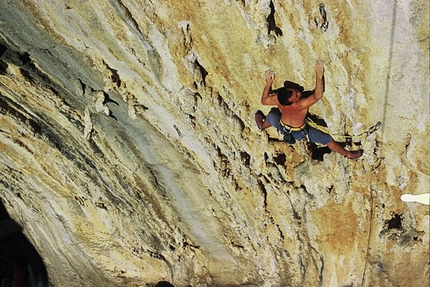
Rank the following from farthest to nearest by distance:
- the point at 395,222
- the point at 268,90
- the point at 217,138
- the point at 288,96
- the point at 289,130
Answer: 1. the point at 395,222
2. the point at 217,138
3. the point at 289,130
4. the point at 268,90
5. the point at 288,96

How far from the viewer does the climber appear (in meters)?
5.20

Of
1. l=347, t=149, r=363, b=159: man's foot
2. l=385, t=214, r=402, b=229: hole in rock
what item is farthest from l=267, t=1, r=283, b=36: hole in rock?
l=385, t=214, r=402, b=229: hole in rock

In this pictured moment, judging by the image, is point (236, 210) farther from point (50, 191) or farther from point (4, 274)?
point (4, 274)

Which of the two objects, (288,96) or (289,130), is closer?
(288,96)

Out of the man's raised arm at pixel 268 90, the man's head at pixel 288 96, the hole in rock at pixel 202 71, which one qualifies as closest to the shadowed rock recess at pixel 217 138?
the hole in rock at pixel 202 71

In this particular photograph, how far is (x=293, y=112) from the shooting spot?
534 centimetres

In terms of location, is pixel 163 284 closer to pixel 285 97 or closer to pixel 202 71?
pixel 202 71

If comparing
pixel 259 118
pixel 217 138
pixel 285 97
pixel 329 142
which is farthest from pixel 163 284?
pixel 285 97

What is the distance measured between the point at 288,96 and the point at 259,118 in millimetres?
796

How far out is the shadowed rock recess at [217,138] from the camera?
16.6 ft

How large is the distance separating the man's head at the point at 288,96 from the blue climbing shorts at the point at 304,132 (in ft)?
1.65

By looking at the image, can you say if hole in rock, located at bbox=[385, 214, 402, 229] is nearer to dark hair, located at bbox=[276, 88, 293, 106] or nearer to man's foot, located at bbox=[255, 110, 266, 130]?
man's foot, located at bbox=[255, 110, 266, 130]

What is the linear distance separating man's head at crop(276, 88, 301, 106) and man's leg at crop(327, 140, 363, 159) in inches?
36.4

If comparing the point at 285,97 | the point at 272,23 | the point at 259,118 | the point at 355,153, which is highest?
the point at 272,23
